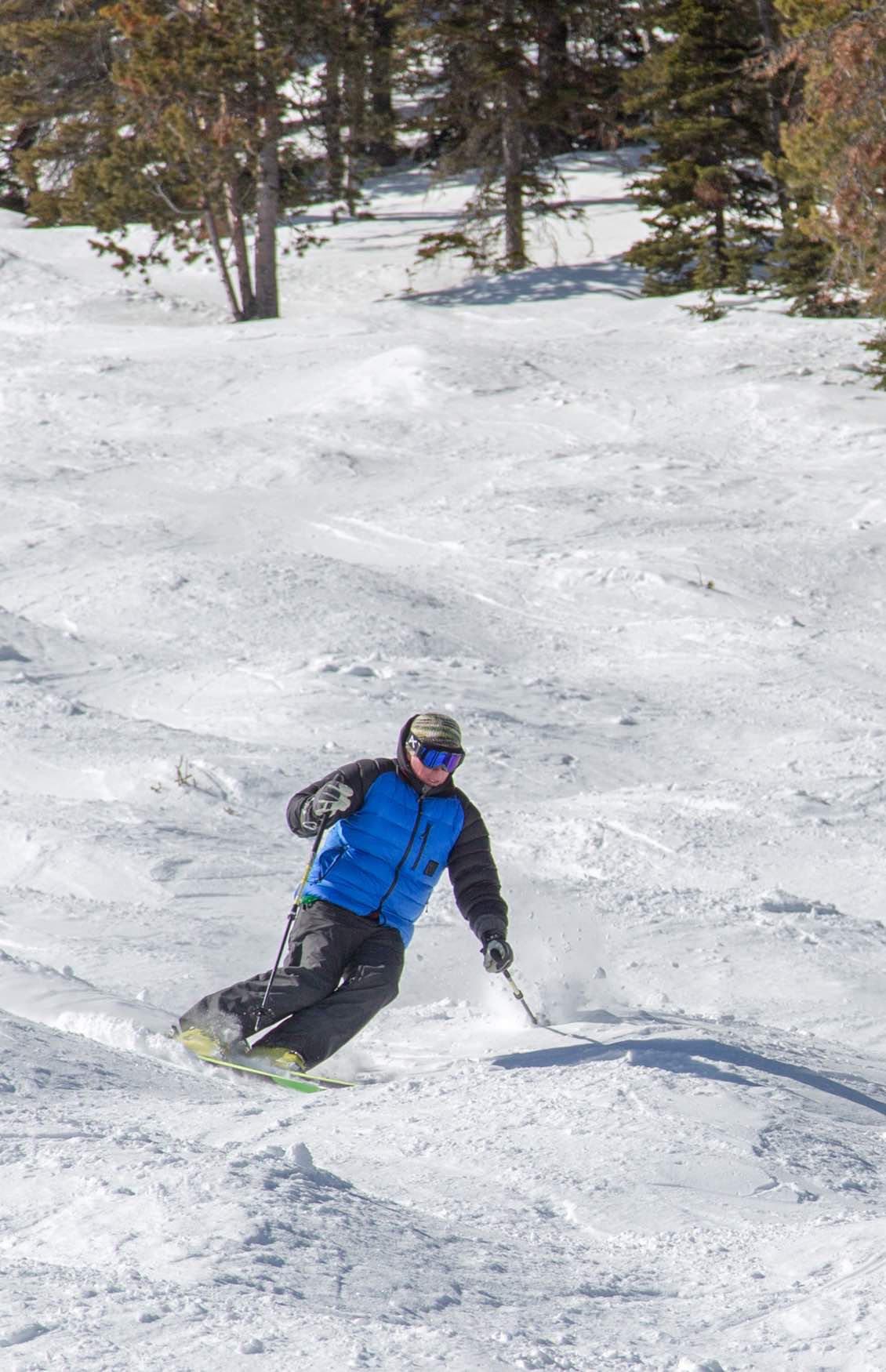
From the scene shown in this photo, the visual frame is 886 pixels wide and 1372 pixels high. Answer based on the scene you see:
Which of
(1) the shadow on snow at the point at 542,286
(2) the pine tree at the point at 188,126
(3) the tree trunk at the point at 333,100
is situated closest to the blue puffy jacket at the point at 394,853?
(2) the pine tree at the point at 188,126

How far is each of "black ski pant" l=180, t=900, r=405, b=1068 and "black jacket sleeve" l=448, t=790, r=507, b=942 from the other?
29 cm

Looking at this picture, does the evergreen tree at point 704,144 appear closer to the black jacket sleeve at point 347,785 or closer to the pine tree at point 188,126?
the pine tree at point 188,126

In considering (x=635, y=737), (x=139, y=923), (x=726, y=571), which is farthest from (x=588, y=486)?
(x=139, y=923)

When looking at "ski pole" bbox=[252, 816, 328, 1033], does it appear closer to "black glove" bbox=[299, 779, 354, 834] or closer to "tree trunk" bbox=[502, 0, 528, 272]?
"black glove" bbox=[299, 779, 354, 834]

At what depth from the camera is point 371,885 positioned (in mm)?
5449

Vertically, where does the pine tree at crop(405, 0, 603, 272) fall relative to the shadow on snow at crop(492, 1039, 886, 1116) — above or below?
above

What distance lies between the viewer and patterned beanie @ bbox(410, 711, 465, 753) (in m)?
5.32

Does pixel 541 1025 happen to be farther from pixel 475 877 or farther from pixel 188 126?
pixel 188 126

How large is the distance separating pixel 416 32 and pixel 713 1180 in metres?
21.8

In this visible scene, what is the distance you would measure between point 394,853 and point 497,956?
56 cm

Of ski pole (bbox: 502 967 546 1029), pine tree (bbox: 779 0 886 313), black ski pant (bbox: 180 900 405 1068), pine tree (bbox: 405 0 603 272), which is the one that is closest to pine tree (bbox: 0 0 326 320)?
pine tree (bbox: 405 0 603 272)

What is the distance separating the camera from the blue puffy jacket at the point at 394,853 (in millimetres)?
5422

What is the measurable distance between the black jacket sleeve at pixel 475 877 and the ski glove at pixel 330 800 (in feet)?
1.63

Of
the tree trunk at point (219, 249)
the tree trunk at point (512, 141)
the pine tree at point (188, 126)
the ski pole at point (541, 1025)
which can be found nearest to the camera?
the ski pole at point (541, 1025)
